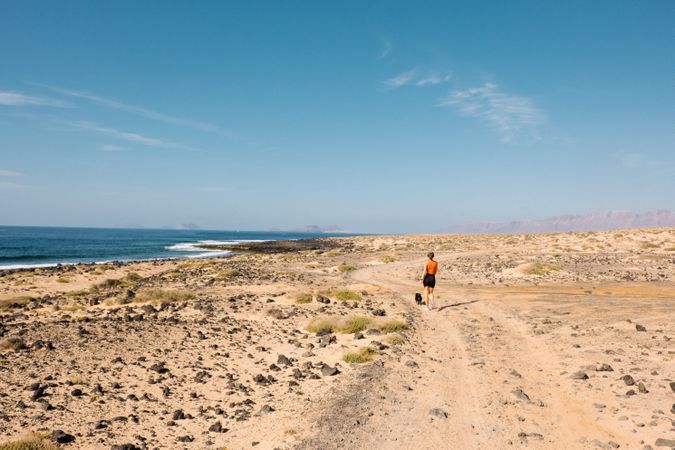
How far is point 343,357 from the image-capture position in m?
12.9

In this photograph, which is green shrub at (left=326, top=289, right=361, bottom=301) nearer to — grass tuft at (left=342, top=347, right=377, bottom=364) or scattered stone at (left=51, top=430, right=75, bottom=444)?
grass tuft at (left=342, top=347, right=377, bottom=364)

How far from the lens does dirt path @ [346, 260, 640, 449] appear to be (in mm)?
7875

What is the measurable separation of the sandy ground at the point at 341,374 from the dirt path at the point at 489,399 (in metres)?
0.05

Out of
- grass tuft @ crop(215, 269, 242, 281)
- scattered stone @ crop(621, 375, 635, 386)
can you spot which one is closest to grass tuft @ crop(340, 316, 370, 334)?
scattered stone @ crop(621, 375, 635, 386)

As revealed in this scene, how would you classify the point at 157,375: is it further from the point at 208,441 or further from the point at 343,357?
the point at 343,357

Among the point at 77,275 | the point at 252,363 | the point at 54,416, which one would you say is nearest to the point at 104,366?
the point at 54,416

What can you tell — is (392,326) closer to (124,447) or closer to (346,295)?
(346,295)

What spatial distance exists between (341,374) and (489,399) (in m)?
4.02

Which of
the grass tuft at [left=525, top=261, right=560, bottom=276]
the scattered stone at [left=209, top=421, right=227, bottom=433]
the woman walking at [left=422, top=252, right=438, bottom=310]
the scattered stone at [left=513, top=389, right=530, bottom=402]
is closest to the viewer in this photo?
the scattered stone at [left=209, top=421, right=227, bottom=433]

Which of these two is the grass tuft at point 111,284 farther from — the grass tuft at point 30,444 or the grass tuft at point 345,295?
the grass tuft at point 30,444

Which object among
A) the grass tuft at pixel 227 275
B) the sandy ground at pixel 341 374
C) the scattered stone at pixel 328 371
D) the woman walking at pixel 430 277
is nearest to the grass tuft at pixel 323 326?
the sandy ground at pixel 341 374

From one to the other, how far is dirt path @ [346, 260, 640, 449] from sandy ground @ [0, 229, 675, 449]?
0.05m

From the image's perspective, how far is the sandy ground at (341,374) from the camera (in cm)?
820

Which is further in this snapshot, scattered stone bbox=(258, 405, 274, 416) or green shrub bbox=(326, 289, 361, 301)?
green shrub bbox=(326, 289, 361, 301)
